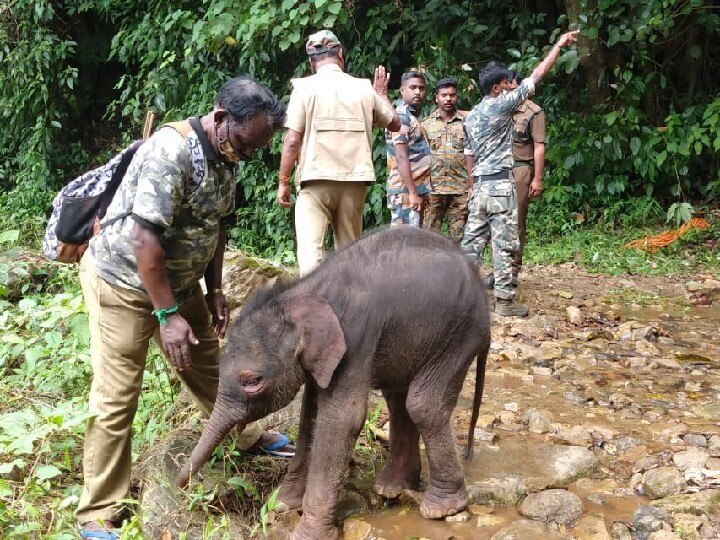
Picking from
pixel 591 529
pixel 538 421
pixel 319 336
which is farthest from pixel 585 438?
pixel 319 336

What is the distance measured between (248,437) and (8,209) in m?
12.3

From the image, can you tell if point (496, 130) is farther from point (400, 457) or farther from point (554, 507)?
point (554, 507)

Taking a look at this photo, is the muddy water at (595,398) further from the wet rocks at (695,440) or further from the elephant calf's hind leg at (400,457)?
the elephant calf's hind leg at (400,457)

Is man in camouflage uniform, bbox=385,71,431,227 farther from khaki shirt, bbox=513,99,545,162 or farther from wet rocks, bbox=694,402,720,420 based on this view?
wet rocks, bbox=694,402,720,420

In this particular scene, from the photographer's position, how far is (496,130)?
704cm

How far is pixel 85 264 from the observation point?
354 cm

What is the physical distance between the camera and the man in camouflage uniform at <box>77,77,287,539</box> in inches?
124

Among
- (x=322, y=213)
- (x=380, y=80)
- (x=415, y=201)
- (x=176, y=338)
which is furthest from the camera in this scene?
(x=380, y=80)

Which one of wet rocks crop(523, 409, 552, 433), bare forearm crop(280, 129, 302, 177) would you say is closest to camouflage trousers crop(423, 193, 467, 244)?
bare forearm crop(280, 129, 302, 177)

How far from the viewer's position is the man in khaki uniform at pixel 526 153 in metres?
7.71

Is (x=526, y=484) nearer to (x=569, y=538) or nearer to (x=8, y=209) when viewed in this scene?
(x=569, y=538)

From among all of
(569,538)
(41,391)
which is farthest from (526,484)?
(41,391)

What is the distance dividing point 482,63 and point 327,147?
7154mm

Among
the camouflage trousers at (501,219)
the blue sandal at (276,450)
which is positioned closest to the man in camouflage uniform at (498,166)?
the camouflage trousers at (501,219)
